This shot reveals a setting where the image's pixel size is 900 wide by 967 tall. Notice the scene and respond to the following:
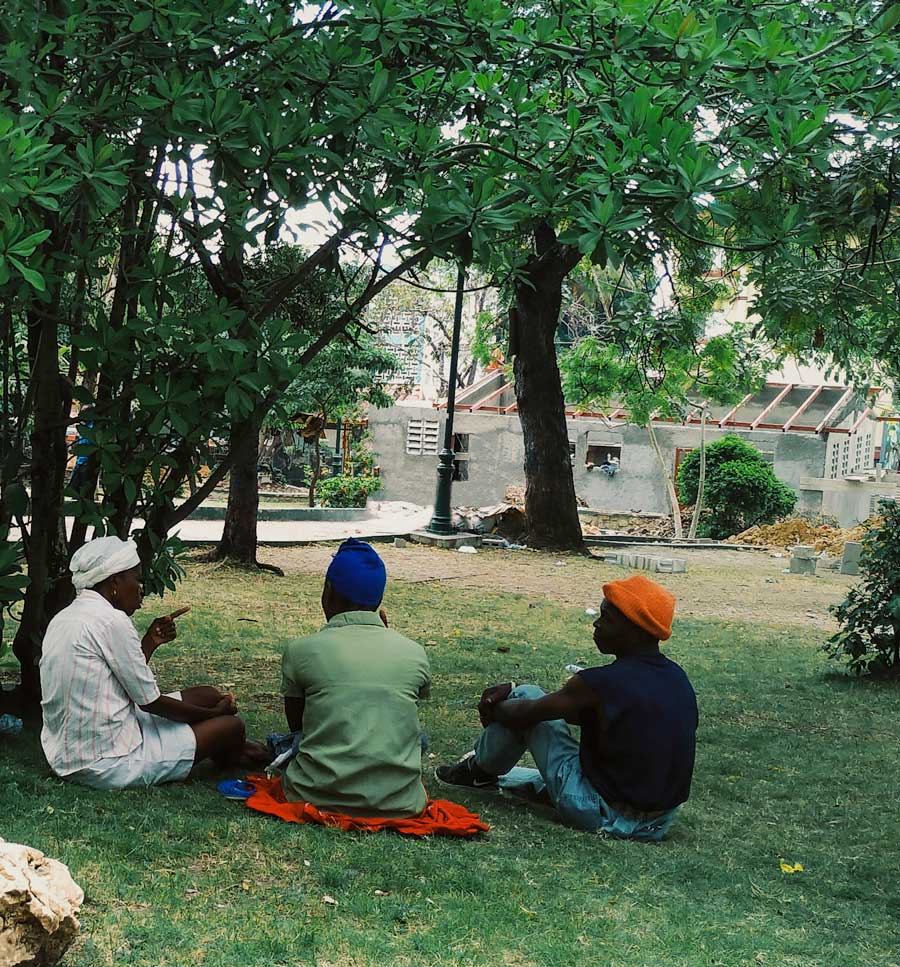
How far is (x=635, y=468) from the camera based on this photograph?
1254 inches

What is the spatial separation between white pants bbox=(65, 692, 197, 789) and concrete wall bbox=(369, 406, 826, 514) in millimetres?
26291

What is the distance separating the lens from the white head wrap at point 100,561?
5027mm

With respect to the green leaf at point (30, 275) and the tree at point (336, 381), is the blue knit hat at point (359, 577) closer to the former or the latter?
the green leaf at point (30, 275)

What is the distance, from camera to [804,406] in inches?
1264

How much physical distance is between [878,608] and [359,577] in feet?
19.1

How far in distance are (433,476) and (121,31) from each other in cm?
2893

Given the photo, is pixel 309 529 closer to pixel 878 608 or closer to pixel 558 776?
pixel 878 608

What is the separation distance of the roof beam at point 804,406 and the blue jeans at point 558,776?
2675 centimetres

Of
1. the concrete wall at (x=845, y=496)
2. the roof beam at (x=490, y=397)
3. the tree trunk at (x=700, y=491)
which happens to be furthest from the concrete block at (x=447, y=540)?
the roof beam at (x=490, y=397)

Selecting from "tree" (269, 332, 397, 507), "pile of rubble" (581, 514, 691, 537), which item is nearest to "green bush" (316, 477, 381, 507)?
"tree" (269, 332, 397, 507)

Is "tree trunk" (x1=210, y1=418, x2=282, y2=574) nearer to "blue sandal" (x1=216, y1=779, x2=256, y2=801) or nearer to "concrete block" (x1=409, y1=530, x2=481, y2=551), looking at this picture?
"concrete block" (x1=409, y1=530, x2=481, y2=551)

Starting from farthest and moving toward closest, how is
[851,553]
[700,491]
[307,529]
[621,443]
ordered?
[621,443]
[700,491]
[307,529]
[851,553]

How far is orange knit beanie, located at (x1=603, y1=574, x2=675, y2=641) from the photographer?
16.3 ft

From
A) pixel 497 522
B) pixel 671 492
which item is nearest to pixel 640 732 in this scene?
pixel 497 522
